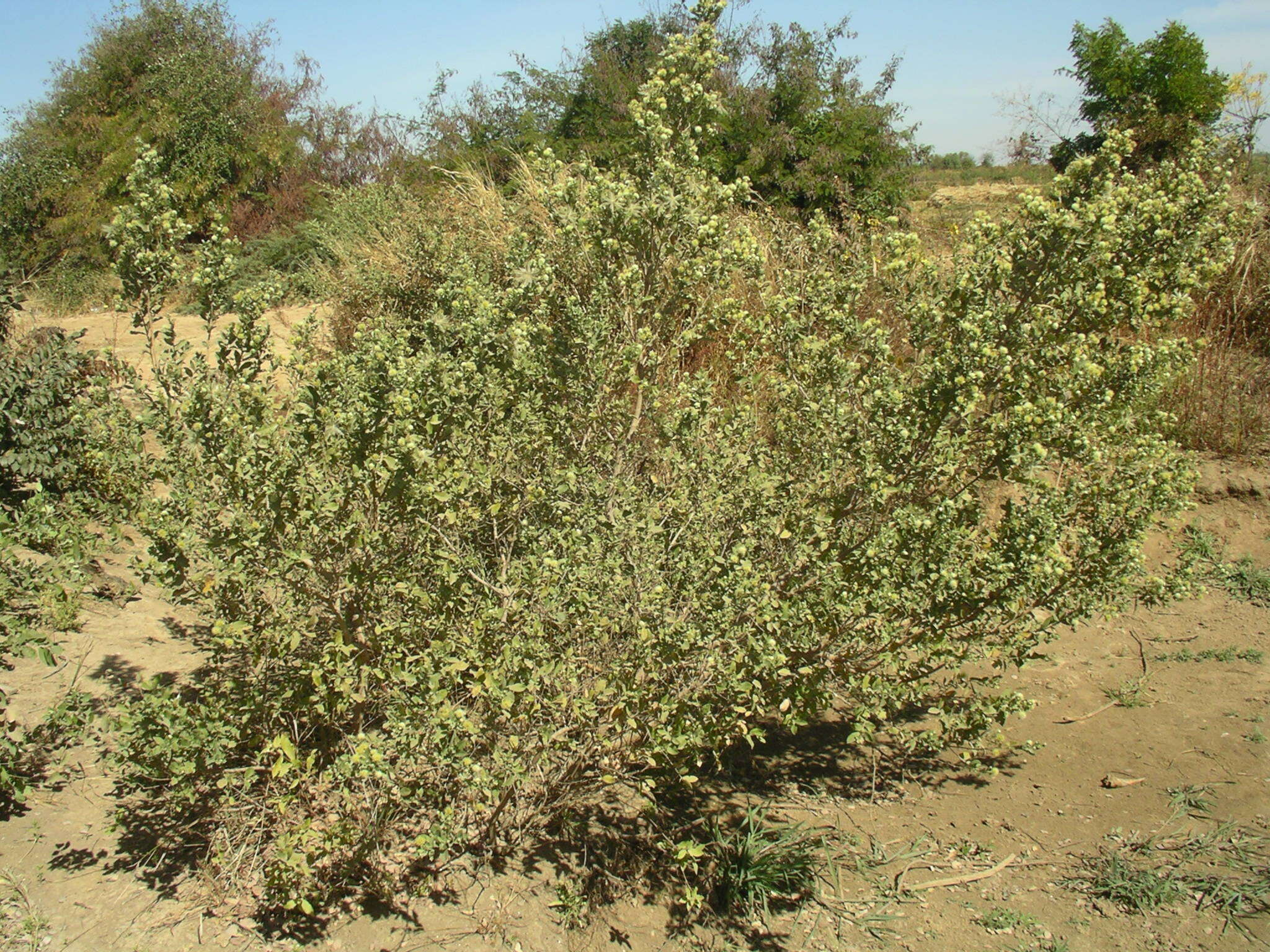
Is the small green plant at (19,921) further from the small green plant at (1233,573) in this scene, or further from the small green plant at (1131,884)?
the small green plant at (1233,573)

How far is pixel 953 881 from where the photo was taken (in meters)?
3.31

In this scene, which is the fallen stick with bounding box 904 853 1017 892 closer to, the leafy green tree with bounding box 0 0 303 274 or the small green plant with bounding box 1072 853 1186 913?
the small green plant with bounding box 1072 853 1186 913

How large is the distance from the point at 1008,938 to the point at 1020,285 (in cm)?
239

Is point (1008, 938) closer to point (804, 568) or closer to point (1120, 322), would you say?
point (804, 568)

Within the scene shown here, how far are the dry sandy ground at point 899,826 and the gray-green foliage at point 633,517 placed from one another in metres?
0.22

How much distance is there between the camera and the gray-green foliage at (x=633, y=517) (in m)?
2.91

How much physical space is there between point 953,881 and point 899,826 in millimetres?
373

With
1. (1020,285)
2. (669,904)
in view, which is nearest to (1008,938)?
(669,904)

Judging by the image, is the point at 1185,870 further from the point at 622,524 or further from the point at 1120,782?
the point at 622,524

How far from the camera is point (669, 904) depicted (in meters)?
3.33

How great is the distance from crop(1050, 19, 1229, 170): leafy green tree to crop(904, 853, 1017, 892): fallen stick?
26.7 feet

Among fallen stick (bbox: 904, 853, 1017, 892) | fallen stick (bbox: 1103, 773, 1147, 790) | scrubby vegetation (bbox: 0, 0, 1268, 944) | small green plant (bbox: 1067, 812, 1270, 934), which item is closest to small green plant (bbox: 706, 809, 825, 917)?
scrubby vegetation (bbox: 0, 0, 1268, 944)

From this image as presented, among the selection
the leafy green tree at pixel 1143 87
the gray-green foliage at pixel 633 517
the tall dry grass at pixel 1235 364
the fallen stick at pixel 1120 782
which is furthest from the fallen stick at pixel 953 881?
the leafy green tree at pixel 1143 87

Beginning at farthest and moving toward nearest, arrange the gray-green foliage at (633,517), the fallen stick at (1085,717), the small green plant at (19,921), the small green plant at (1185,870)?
the fallen stick at (1085,717) < the small green plant at (1185,870) < the gray-green foliage at (633,517) < the small green plant at (19,921)
